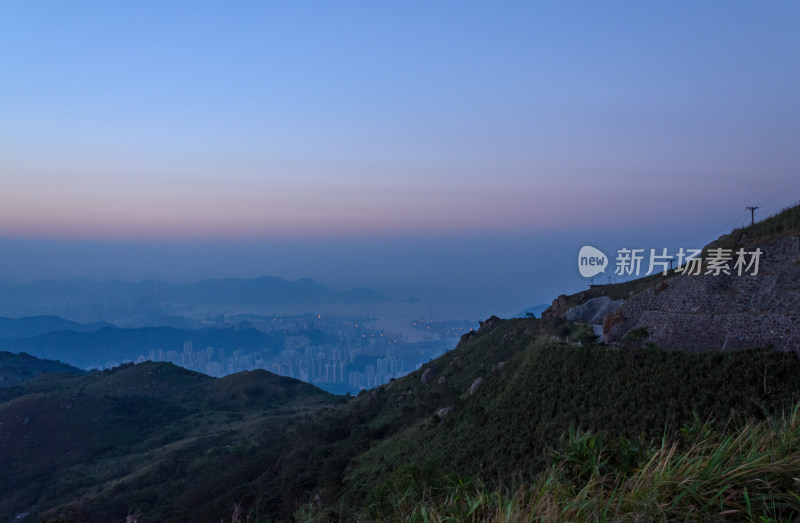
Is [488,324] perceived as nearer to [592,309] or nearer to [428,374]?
[428,374]

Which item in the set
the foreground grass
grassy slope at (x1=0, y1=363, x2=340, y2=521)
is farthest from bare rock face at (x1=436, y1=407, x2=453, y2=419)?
the foreground grass

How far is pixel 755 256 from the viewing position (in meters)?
16.6

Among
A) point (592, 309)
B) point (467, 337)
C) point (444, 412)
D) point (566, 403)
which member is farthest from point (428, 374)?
point (566, 403)

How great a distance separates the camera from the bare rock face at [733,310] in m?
14.2

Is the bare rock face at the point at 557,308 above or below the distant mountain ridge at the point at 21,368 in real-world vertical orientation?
above

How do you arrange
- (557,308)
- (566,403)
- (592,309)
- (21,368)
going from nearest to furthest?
1. (566,403)
2. (592,309)
3. (557,308)
4. (21,368)

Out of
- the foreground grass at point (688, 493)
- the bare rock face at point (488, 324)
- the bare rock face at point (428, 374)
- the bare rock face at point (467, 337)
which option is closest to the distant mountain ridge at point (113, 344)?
the bare rock face at point (467, 337)

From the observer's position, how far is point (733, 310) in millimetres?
15492

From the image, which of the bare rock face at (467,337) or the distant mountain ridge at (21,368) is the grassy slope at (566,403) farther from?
the distant mountain ridge at (21,368)

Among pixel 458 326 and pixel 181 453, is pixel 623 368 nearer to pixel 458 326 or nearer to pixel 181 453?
pixel 181 453

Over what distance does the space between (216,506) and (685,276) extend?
23346mm

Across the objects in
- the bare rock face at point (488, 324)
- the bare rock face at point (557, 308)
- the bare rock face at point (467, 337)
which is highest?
the bare rock face at point (557, 308)

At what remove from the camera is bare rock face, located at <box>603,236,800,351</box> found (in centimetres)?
1422

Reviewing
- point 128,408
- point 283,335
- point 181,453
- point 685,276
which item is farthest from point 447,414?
point 283,335
